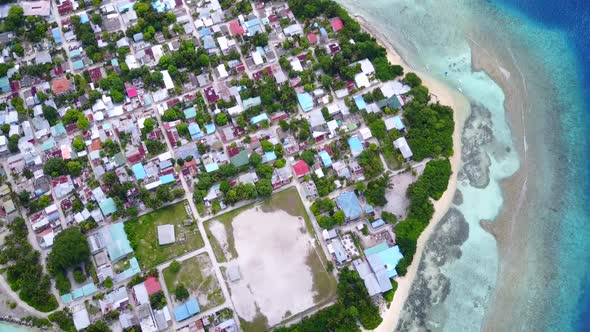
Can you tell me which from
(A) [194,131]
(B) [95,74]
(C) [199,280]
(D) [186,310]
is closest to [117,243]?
(C) [199,280]

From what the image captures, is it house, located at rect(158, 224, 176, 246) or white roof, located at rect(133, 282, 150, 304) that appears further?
house, located at rect(158, 224, 176, 246)

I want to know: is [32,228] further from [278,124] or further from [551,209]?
[551,209]

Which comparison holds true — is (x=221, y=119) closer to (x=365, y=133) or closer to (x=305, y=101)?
(x=305, y=101)

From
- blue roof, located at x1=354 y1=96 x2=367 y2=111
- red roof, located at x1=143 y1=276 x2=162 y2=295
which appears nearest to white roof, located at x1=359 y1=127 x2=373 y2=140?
blue roof, located at x1=354 y1=96 x2=367 y2=111

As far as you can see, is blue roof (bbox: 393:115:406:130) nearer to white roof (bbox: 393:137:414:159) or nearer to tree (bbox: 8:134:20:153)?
white roof (bbox: 393:137:414:159)

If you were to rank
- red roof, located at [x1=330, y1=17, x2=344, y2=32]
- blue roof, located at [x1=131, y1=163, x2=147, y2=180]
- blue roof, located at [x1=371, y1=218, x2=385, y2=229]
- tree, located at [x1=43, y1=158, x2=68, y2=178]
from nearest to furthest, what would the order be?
blue roof, located at [x1=371, y1=218, x2=385, y2=229]
tree, located at [x1=43, y1=158, x2=68, y2=178]
blue roof, located at [x1=131, y1=163, x2=147, y2=180]
red roof, located at [x1=330, y1=17, x2=344, y2=32]

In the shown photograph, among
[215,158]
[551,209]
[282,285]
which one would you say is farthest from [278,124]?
[551,209]

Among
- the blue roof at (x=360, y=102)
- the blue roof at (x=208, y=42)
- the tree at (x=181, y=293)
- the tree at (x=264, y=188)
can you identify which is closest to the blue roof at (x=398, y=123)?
the blue roof at (x=360, y=102)

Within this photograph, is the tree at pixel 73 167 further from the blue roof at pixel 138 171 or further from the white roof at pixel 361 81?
the white roof at pixel 361 81
